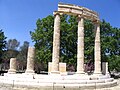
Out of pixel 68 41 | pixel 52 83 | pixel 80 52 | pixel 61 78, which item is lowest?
pixel 52 83

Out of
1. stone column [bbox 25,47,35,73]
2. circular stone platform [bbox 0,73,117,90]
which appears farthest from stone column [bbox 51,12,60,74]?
stone column [bbox 25,47,35,73]

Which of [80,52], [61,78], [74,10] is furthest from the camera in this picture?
[74,10]

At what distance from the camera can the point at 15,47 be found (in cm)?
13975

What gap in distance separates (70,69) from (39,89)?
104ft

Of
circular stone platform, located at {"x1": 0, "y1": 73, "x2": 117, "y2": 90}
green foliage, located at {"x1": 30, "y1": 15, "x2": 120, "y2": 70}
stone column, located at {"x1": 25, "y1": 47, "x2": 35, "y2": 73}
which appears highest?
green foliage, located at {"x1": 30, "y1": 15, "x2": 120, "y2": 70}

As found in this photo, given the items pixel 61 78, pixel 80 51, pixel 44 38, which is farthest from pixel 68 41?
pixel 61 78

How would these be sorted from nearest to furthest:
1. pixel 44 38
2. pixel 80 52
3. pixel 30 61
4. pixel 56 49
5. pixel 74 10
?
pixel 56 49 → pixel 30 61 → pixel 80 52 → pixel 74 10 → pixel 44 38

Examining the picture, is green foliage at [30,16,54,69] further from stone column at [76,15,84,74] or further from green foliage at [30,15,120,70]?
stone column at [76,15,84,74]

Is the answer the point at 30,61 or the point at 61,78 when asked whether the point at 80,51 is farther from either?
the point at 30,61

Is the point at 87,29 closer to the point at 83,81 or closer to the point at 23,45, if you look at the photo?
the point at 83,81

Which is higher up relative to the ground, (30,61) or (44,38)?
(44,38)

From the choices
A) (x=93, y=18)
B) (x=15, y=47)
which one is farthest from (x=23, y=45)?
(x=93, y=18)

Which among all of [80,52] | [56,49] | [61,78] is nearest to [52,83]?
[61,78]

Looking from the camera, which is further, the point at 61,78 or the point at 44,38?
the point at 44,38
